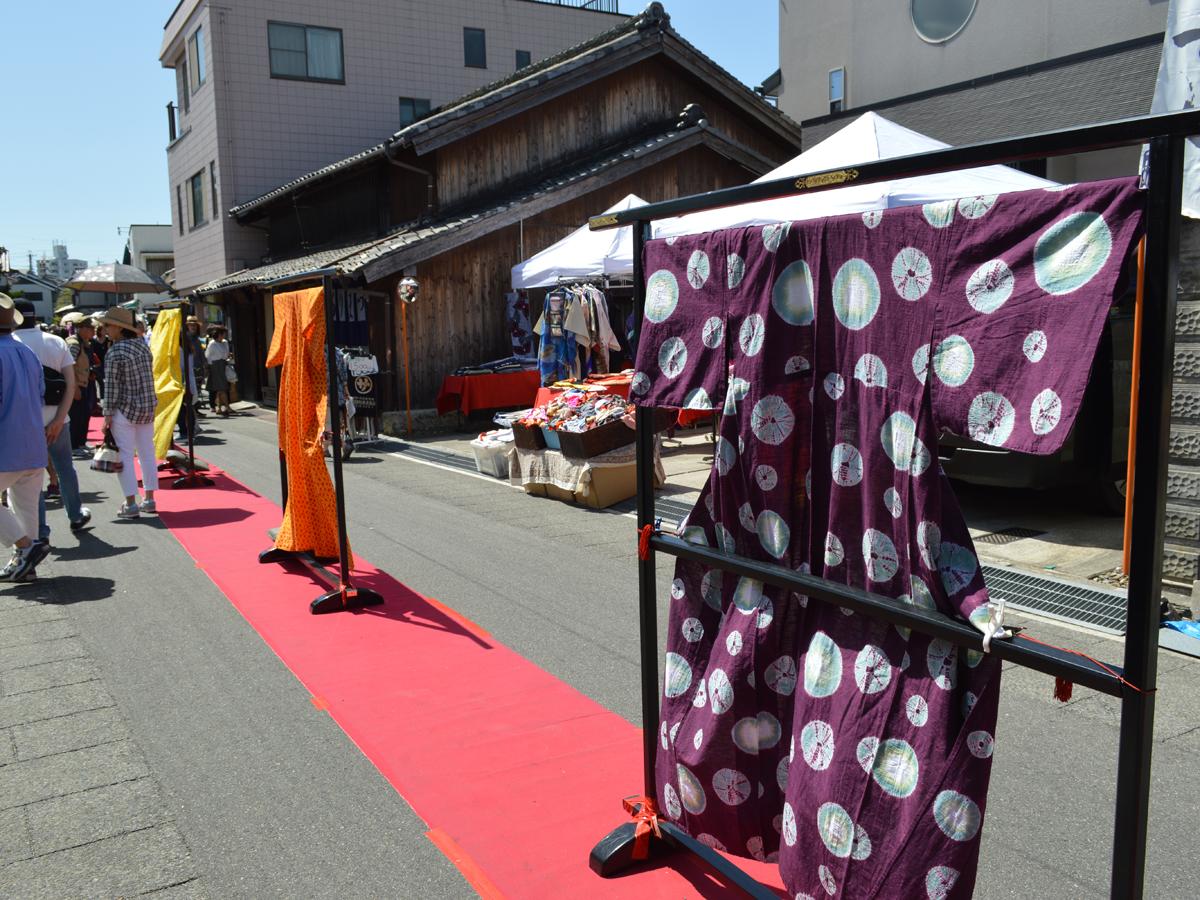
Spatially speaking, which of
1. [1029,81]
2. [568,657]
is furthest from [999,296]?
[1029,81]

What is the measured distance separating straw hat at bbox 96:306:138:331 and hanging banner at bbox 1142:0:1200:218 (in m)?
8.63

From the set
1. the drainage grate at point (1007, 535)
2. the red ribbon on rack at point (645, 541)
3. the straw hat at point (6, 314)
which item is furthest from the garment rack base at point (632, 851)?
the straw hat at point (6, 314)

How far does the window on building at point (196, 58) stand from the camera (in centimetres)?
2453

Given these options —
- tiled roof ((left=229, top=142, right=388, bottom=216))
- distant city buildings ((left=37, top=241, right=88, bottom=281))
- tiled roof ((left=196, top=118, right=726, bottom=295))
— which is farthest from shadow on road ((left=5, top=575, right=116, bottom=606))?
distant city buildings ((left=37, top=241, right=88, bottom=281))

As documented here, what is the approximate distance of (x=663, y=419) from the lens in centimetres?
1029

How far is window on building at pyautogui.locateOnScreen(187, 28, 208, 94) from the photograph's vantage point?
24.5 m

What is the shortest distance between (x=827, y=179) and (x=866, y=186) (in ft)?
18.7

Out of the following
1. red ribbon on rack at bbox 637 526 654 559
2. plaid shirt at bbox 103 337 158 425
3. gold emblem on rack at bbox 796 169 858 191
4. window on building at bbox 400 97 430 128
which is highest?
window on building at bbox 400 97 430 128

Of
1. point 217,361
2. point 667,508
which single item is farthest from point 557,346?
point 217,361

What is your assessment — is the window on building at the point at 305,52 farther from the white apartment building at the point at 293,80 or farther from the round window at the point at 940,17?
the round window at the point at 940,17

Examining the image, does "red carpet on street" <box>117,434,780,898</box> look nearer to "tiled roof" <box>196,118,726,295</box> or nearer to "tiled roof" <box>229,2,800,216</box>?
"tiled roof" <box>196,118,726,295</box>

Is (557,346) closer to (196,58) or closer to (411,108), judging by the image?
(411,108)

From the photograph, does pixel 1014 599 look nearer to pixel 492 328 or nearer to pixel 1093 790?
pixel 1093 790

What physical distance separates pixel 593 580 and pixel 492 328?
1061 centimetres
